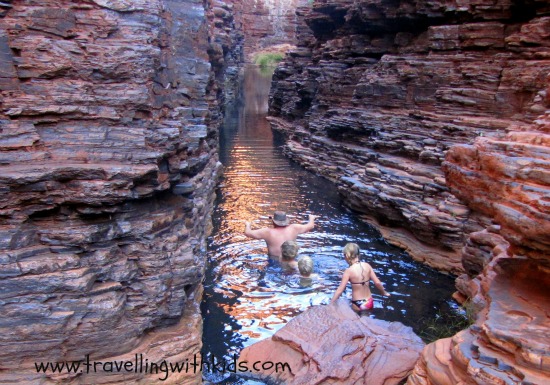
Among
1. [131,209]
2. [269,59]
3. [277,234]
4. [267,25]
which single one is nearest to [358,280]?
[277,234]

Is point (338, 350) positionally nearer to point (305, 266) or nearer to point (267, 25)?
point (305, 266)

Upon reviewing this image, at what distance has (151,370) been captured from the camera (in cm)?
521

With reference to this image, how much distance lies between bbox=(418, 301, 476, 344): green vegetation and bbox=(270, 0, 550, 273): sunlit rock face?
1804 mm

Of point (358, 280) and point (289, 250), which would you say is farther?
point (289, 250)

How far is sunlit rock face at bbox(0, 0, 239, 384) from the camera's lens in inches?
183

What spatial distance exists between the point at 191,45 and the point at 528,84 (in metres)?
7.35

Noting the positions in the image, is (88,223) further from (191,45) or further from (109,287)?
(191,45)

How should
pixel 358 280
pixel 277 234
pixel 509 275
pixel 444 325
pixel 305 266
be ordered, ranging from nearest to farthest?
pixel 509 275 < pixel 444 325 < pixel 358 280 < pixel 305 266 < pixel 277 234

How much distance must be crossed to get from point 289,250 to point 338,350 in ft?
10.8

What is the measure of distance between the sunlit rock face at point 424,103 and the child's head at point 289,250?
2.82m

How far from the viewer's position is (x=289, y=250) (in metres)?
8.59

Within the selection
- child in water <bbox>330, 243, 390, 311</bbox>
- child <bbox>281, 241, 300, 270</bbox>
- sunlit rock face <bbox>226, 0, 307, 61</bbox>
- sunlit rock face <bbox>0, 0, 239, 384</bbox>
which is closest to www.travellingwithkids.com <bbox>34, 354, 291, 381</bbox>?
sunlit rock face <bbox>0, 0, 239, 384</bbox>

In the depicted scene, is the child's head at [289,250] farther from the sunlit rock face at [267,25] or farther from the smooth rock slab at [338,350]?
the sunlit rock face at [267,25]

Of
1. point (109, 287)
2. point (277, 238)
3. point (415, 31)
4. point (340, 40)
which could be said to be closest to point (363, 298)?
point (277, 238)
